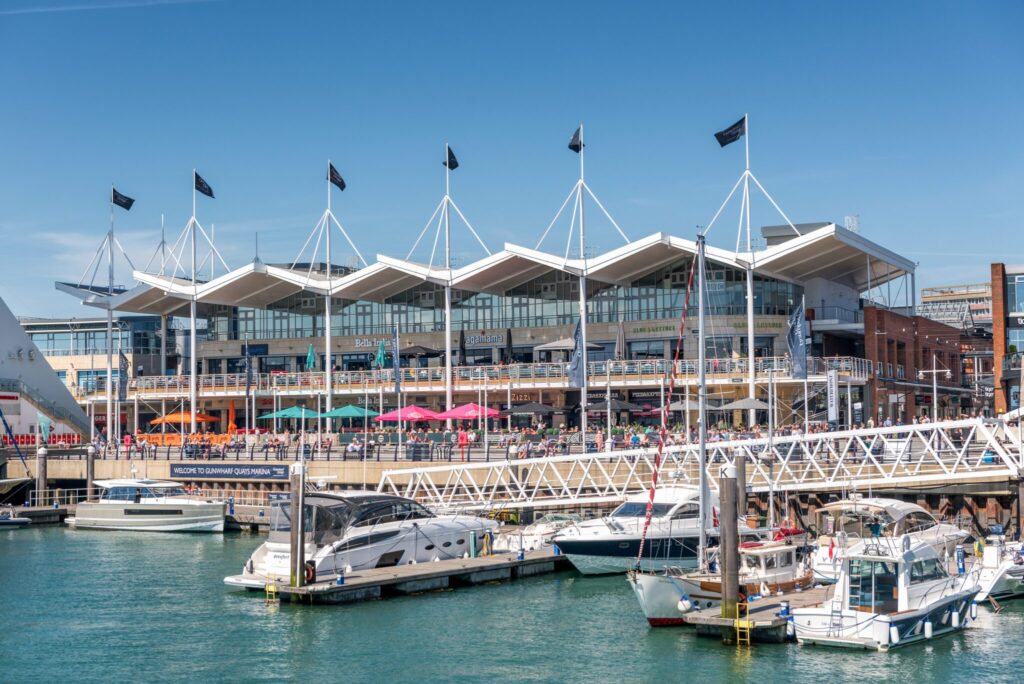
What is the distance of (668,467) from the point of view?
4638 cm

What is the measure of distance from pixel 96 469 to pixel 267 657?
37.1 meters

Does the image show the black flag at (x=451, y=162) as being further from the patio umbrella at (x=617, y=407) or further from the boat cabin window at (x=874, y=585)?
the boat cabin window at (x=874, y=585)

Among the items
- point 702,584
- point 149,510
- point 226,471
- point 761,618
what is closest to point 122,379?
point 226,471

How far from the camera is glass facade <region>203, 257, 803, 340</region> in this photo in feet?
217

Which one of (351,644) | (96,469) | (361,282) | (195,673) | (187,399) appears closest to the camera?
(195,673)

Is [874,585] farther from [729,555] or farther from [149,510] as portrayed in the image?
[149,510]

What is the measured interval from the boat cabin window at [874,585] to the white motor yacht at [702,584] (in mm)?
2721

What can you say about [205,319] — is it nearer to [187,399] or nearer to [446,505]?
[187,399]

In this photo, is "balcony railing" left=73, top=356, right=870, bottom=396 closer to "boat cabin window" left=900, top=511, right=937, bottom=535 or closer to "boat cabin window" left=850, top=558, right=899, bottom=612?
"boat cabin window" left=900, top=511, right=937, bottom=535

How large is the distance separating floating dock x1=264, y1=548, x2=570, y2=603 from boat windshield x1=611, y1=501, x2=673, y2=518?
3219 mm

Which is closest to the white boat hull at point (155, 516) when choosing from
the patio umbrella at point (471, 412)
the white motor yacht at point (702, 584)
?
the patio umbrella at point (471, 412)

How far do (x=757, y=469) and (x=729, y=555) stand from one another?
14.9m

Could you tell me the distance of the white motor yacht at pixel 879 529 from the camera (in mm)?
33469

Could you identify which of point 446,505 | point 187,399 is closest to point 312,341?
point 187,399
